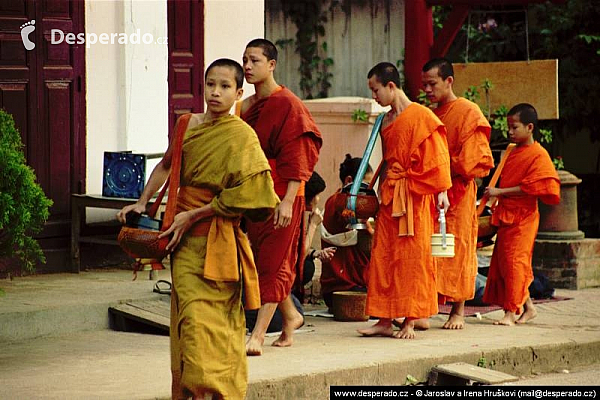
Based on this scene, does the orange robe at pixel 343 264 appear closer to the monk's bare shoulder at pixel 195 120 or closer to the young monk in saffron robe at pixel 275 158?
the young monk in saffron robe at pixel 275 158

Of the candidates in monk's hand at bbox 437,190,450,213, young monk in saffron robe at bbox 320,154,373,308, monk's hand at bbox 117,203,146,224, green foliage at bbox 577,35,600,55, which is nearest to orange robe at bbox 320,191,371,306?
young monk in saffron robe at bbox 320,154,373,308

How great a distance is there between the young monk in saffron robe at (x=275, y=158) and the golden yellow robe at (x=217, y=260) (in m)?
1.37

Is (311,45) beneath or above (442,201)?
above

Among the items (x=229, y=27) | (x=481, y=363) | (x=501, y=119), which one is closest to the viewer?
(x=481, y=363)

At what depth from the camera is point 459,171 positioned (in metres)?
9.19

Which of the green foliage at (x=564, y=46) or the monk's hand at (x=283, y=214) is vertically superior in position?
the green foliage at (x=564, y=46)

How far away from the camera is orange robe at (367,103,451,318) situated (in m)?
8.63

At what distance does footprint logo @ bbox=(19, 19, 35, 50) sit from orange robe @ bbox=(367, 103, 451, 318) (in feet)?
9.70

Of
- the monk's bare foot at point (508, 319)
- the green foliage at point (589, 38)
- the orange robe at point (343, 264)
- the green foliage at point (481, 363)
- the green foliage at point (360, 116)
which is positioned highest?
the green foliage at point (589, 38)

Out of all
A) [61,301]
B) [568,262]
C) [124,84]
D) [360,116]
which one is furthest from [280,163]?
[360,116]

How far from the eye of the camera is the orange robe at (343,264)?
9695 millimetres

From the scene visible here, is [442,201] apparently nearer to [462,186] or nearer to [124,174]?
[462,186]

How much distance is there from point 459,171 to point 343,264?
3.82ft

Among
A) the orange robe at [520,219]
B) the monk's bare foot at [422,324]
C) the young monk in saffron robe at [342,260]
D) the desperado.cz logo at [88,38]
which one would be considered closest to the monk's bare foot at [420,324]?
the monk's bare foot at [422,324]
